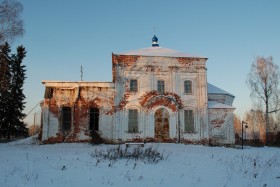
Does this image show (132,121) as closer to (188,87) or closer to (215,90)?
(188,87)

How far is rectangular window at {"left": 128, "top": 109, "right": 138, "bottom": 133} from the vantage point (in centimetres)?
2141

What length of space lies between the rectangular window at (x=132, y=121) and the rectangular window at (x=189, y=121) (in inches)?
140

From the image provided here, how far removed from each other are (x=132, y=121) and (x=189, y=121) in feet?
13.3

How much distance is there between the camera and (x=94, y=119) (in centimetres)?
2158

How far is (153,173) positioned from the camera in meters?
9.10

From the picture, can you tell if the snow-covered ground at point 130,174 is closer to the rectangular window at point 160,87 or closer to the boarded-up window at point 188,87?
the rectangular window at point 160,87

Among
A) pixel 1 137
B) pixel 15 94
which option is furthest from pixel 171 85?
pixel 1 137

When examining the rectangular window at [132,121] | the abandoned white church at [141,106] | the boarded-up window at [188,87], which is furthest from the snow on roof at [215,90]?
the rectangular window at [132,121]

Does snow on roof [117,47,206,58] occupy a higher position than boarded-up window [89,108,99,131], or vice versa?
snow on roof [117,47,206,58]

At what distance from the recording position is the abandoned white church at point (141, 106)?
2130 centimetres

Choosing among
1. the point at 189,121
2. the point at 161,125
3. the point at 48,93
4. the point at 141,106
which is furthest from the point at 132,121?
the point at 48,93

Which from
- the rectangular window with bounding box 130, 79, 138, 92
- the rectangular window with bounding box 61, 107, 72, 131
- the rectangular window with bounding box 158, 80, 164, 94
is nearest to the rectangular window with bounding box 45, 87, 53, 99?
the rectangular window with bounding box 61, 107, 72, 131

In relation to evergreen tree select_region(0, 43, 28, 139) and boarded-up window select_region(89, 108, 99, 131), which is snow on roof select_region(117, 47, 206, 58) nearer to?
boarded-up window select_region(89, 108, 99, 131)

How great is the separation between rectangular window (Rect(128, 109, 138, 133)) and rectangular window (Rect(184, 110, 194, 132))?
11.6 feet
